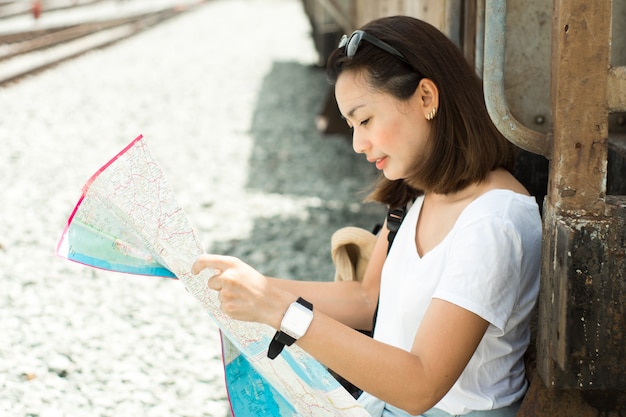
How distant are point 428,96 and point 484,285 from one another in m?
0.48

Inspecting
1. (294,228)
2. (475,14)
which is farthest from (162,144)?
(475,14)

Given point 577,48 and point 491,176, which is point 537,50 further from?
point 577,48

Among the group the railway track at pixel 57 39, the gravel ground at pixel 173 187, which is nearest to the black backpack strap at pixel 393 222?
the gravel ground at pixel 173 187

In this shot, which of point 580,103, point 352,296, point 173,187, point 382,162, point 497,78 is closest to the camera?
point 580,103

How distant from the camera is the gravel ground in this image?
3.47 meters

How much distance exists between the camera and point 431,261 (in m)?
1.94

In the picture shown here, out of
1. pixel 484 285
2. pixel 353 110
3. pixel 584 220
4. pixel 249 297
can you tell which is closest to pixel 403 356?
pixel 484 285

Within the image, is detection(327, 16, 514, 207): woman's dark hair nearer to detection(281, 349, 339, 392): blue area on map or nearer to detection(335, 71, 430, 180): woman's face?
detection(335, 71, 430, 180): woman's face

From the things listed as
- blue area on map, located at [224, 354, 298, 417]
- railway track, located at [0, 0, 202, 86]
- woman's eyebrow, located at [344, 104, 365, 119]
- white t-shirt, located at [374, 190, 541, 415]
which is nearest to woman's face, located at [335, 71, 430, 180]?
woman's eyebrow, located at [344, 104, 365, 119]

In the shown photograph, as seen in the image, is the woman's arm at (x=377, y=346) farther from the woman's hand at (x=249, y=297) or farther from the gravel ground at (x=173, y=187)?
the gravel ground at (x=173, y=187)

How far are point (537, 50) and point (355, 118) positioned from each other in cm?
86

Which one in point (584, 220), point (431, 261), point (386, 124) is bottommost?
point (431, 261)

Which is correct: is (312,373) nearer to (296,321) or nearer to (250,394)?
(296,321)

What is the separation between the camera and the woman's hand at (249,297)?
1748 mm
